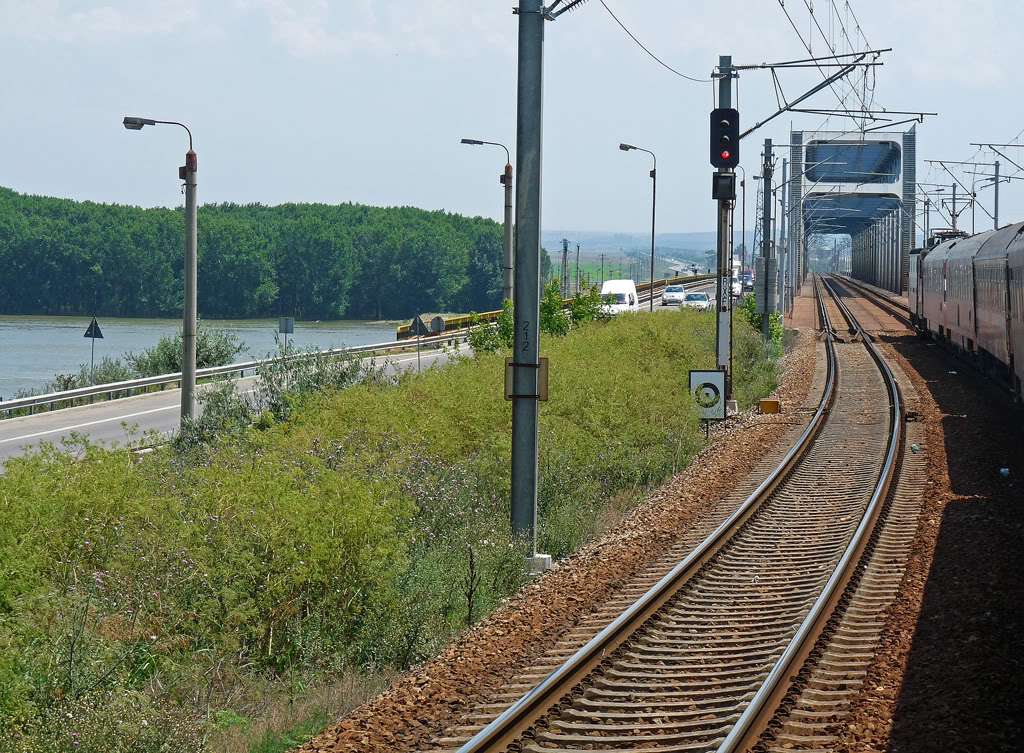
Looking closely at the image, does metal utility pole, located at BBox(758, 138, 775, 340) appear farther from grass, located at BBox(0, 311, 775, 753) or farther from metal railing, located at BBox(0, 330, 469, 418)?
grass, located at BBox(0, 311, 775, 753)

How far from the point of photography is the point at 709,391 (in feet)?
75.8

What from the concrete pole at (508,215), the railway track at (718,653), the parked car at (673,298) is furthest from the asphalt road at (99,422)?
the parked car at (673,298)

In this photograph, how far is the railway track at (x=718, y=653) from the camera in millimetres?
7594

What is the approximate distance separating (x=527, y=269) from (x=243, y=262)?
384 ft

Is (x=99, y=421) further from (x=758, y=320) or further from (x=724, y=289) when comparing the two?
(x=758, y=320)

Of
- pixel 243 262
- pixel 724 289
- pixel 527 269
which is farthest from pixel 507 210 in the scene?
pixel 243 262

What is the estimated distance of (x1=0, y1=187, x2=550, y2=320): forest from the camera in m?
117

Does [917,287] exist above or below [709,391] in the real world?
above

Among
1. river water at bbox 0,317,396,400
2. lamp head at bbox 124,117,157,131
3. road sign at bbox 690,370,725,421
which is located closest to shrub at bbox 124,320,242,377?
river water at bbox 0,317,396,400

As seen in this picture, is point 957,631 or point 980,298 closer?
point 957,631

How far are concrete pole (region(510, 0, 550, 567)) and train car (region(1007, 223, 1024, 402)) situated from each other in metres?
12.5

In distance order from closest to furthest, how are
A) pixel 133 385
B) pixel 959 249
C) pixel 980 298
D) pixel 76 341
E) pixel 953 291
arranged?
pixel 980 298 < pixel 133 385 < pixel 959 249 < pixel 953 291 < pixel 76 341

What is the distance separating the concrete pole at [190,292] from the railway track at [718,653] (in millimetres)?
13097

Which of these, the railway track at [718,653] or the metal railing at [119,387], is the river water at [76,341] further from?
the railway track at [718,653]
